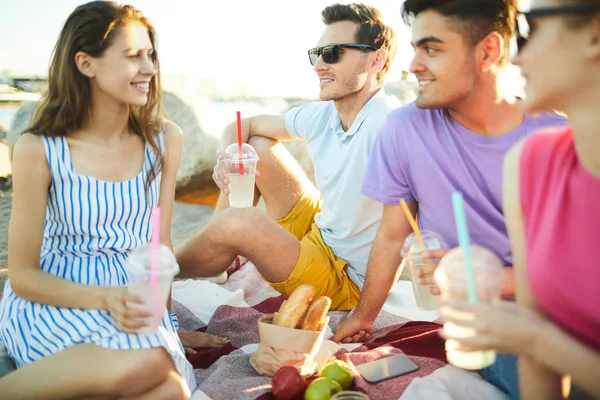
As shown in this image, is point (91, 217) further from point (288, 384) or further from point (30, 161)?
point (288, 384)

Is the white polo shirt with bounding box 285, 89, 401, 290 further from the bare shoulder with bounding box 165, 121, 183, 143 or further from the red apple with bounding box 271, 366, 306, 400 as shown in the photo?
the red apple with bounding box 271, 366, 306, 400

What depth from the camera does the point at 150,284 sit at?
2.15 metres

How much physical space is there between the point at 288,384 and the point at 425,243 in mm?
824

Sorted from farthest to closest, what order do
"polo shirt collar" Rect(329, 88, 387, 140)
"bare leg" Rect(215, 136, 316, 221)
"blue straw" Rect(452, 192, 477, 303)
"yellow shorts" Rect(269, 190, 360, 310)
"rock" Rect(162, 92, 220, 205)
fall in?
"rock" Rect(162, 92, 220, 205)
"bare leg" Rect(215, 136, 316, 221)
"polo shirt collar" Rect(329, 88, 387, 140)
"yellow shorts" Rect(269, 190, 360, 310)
"blue straw" Rect(452, 192, 477, 303)

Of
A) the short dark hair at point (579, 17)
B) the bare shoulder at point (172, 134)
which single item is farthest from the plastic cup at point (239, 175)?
the short dark hair at point (579, 17)

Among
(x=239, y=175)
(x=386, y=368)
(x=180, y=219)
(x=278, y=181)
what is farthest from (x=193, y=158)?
(x=386, y=368)

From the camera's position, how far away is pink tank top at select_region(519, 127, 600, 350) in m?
1.59

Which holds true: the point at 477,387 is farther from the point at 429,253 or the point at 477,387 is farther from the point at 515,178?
the point at 515,178

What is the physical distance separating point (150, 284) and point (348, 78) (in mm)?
2085

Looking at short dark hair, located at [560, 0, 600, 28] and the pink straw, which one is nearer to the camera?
short dark hair, located at [560, 0, 600, 28]

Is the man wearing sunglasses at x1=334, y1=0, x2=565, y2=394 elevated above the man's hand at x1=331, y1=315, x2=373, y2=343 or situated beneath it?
elevated above

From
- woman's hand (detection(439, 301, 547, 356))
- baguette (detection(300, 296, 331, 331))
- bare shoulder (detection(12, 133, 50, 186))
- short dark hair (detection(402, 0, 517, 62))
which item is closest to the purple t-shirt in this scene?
short dark hair (detection(402, 0, 517, 62))

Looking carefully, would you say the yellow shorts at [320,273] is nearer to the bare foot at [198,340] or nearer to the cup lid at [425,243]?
the bare foot at [198,340]

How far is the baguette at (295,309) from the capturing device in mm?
2674
